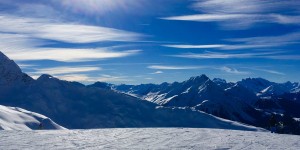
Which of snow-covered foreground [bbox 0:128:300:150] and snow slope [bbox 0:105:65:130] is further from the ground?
snow-covered foreground [bbox 0:128:300:150]

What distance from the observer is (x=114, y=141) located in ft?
71.6

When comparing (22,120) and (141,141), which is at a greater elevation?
(141,141)

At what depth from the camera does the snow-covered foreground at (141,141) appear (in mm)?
19906

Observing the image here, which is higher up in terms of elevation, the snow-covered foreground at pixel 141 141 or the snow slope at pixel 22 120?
the snow-covered foreground at pixel 141 141

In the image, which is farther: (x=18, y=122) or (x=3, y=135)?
(x=18, y=122)

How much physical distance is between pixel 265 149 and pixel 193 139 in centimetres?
470

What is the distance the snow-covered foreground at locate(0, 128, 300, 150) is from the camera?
1991 centimetres

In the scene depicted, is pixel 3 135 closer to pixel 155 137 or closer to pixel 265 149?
pixel 155 137

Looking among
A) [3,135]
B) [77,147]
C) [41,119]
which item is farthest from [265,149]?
[41,119]

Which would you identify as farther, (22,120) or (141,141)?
(22,120)

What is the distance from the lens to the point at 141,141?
854 inches

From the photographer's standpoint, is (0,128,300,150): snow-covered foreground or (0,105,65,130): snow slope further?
(0,105,65,130): snow slope

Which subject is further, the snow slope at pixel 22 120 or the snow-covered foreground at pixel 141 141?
the snow slope at pixel 22 120

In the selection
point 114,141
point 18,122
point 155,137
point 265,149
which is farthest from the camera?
point 18,122
